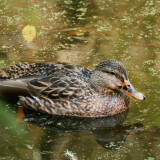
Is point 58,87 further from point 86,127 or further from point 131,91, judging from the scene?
point 131,91

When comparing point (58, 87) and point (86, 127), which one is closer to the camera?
point (86, 127)

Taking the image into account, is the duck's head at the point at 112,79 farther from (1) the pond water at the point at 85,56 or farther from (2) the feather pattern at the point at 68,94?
(1) the pond water at the point at 85,56

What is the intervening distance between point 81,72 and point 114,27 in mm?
2863

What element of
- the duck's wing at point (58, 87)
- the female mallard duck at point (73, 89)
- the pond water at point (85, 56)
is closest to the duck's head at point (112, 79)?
the female mallard duck at point (73, 89)

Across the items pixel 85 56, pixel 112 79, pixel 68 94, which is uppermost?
pixel 112 79

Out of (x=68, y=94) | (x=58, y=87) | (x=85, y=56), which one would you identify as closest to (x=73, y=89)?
(x=68, y=94)

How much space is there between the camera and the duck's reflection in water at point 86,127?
19.4 ft

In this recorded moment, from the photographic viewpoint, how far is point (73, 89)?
6688mm

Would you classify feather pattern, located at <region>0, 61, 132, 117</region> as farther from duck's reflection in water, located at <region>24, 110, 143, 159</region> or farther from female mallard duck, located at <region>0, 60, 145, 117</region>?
duck's reflection in water, located at <region>24, 110, 143, 159</region>

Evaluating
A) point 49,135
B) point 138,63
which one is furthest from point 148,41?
point 49,135

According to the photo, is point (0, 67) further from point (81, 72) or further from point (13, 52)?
point (81, 72)

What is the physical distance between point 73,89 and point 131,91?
938 mm

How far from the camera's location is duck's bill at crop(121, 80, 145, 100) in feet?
21.6

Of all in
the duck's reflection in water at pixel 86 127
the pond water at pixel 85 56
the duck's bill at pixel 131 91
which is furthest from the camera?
the duck's bill at pixel 131 91
